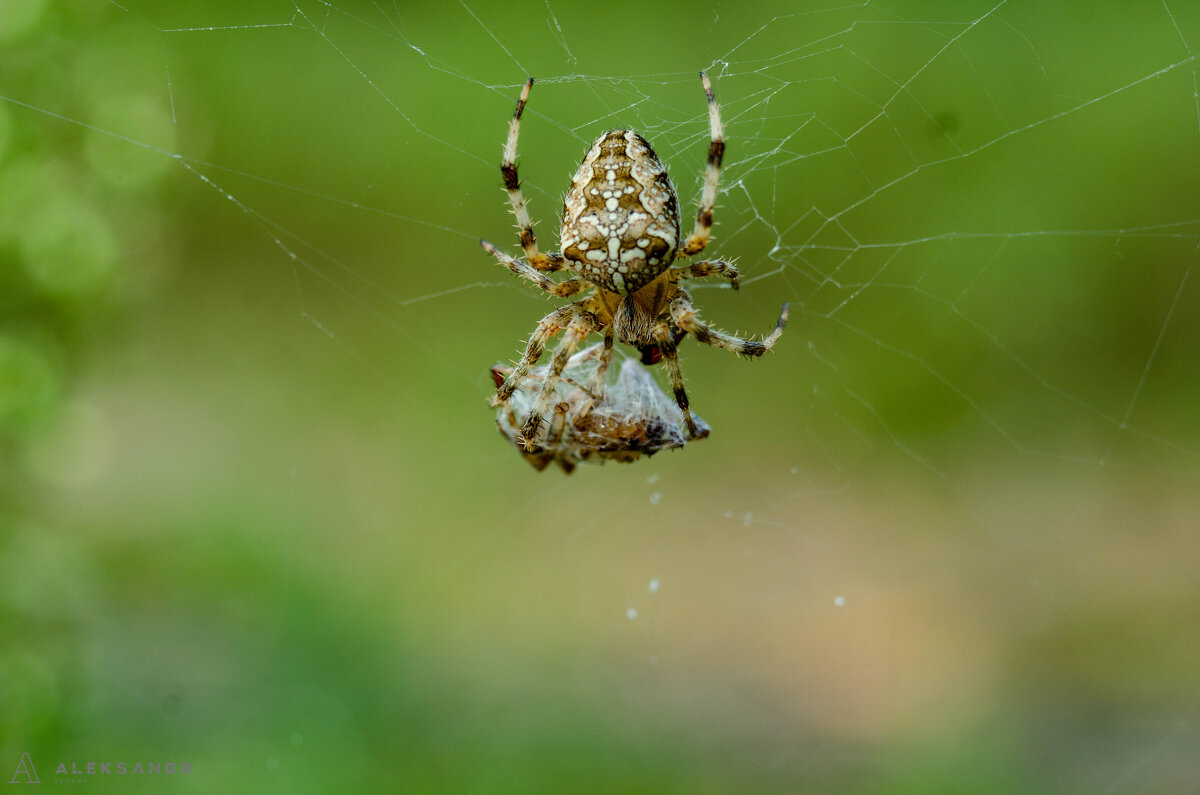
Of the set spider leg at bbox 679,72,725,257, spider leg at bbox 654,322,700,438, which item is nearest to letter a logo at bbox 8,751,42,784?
spider leg at bbox 654,322,700,438

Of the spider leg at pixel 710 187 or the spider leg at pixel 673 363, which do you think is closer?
the spider leg at pixel 710 187

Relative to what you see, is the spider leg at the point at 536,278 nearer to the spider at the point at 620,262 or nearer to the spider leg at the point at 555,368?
the spider at the point at 620,262

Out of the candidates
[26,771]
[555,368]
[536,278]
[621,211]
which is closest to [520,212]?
[536,278]

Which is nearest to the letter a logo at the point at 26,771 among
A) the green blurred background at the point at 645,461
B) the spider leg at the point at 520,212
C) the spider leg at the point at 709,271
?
the green blurred background at the point at 645,461

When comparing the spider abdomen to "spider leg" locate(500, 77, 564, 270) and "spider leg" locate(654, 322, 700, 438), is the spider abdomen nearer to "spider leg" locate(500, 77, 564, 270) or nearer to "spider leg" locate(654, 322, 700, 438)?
"spider leg" locate(500, 77, 564, 270)

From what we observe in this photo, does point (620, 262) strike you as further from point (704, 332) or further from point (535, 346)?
point (535, 346)

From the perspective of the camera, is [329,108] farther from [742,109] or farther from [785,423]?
[785,423]

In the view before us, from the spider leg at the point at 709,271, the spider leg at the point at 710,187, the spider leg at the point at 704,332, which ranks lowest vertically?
the spider leg at the point at 704,332
